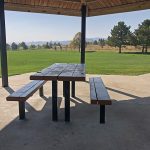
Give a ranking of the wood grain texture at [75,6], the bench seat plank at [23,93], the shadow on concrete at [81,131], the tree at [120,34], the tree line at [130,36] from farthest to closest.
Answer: the tree at [120,34] → the tree line at [130,36] → the wood grain texture at [75,6] → the bench seat plank at [23,93] → the shadow on concrete at [81,131]

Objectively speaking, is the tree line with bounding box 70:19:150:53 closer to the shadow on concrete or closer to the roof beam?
the roof beam

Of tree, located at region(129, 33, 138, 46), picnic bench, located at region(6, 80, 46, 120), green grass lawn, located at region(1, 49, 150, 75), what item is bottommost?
green grass lawn, located at region(1, 49, 150, 75)

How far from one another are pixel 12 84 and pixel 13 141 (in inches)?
223

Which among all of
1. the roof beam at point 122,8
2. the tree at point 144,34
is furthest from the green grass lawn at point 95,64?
the tree at point 144,34

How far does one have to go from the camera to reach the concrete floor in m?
4.24

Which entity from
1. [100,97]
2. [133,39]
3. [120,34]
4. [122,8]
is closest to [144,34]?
[133,39]

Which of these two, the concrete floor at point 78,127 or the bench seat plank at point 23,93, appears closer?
the concrete floor at point 78,127

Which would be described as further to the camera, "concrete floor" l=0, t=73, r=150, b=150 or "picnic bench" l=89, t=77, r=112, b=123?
"picnic bench" l=89, t=77, r=112, b=123

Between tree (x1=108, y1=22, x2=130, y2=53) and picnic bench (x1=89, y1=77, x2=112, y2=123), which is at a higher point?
tree (x1=108, y1=22, x2=130, y2=53)

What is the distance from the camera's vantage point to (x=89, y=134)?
470 cm

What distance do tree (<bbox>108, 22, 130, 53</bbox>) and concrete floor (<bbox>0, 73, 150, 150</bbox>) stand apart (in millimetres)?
56967

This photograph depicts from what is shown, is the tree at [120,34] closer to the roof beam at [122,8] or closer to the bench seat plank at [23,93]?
the roof beam at [122,8]

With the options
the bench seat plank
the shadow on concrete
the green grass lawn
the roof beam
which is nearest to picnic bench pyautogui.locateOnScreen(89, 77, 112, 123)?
the shadow on concrete

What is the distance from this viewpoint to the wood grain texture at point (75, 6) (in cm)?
961
